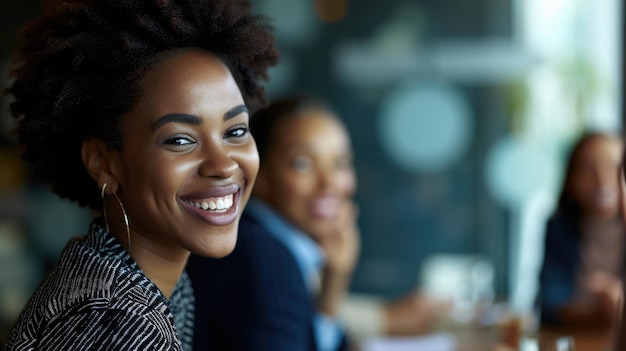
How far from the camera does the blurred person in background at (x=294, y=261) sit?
1736 millimetres

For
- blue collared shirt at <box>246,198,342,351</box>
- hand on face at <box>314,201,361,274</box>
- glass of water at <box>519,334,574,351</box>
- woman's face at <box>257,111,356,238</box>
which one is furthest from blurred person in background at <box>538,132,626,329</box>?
glass of water at <box>519,334,574,351</box>

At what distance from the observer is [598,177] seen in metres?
2.85

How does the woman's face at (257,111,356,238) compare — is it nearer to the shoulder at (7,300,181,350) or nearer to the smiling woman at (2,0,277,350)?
the smiling woman at (2,0,277,350)

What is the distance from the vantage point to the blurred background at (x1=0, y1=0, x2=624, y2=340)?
436 cm

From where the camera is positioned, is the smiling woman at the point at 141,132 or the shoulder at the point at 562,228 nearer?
the smiling woman at the point at 141,132

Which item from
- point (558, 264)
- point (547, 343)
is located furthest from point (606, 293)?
point (547, 343)

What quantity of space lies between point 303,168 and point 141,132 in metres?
1.11

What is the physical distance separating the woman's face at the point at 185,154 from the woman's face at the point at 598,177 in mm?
2050

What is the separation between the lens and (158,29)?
104 centimetres

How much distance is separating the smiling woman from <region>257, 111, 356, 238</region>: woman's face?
99 cm

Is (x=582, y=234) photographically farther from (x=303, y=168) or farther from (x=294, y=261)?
(x=294, y=261)

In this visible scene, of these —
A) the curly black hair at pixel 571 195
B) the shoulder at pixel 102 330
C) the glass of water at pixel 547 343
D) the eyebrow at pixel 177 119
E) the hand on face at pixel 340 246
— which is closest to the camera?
the shoulder at pixel 102 330

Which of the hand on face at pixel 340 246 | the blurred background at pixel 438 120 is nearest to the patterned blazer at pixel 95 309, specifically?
the hand on face at pixel 340 246

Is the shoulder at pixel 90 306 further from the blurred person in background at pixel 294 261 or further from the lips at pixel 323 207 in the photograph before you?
the lips at pixel 323 207
